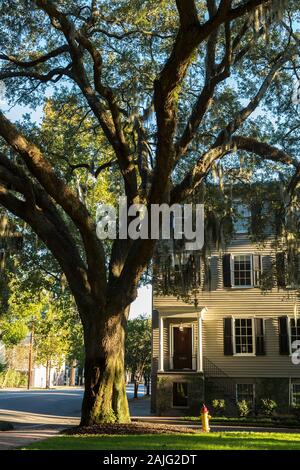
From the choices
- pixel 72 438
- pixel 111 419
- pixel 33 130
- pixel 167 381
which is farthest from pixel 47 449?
pixel 167 381

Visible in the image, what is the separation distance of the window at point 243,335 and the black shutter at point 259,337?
256mm

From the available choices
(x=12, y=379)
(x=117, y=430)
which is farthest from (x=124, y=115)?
(x=12, y=379)

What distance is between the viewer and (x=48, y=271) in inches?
795

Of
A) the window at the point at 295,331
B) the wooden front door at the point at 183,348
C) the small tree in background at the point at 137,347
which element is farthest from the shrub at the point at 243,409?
the small tree in background at the point at 137,347

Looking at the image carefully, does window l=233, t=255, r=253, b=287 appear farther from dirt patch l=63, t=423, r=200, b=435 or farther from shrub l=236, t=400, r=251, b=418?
dirt patch l=63, t=423, r=200, b=435

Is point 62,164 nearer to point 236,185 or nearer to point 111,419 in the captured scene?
point 236,185

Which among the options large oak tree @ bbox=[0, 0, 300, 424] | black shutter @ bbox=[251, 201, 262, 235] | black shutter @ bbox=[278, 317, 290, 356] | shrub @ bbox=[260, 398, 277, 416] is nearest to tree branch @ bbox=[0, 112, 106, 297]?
large oak tree @ bbox=[0, 0, 300, 424]

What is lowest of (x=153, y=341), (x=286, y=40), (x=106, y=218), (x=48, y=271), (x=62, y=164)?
(x=153, y=341)

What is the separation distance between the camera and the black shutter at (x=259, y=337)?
84.7 ft

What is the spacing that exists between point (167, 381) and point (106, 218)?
10.3 meters

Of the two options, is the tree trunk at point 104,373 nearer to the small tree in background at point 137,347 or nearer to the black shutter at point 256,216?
the black shutter at point 256,216

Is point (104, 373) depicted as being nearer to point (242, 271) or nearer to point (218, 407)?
point (218, 407)

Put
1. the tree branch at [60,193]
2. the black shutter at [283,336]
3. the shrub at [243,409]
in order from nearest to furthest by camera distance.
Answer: the tree branch at [60,193] < the shrub at [243,409] < the black shutter at [283,336]

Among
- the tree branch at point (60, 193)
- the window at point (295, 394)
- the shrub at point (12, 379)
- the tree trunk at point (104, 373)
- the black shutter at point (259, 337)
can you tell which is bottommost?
the shrub at point (12, 379)
